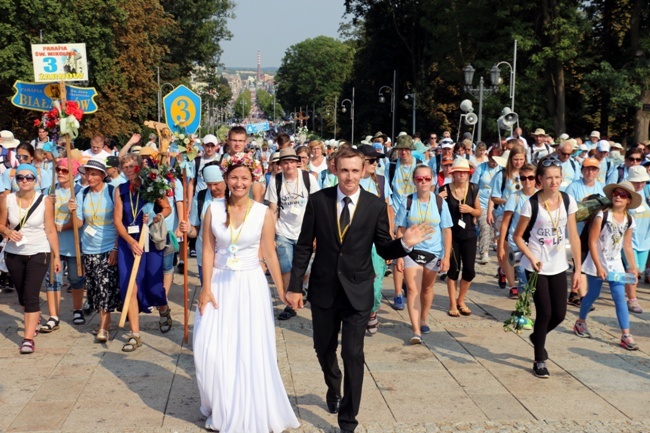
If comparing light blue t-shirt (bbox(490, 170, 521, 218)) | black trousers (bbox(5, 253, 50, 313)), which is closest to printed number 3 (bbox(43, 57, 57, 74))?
black trousers (bbox(5, 253, 50, 313))

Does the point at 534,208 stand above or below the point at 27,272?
above

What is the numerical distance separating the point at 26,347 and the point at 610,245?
19.3 feet

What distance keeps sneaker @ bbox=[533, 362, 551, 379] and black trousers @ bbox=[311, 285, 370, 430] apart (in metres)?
2.09

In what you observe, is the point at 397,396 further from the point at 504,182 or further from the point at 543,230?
the point at 504,182

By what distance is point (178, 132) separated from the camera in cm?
803

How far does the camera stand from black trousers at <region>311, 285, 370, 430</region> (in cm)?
514

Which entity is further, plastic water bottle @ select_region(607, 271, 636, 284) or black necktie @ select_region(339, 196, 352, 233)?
plastic water bottle @ select_region(607, 271, 636, 284)

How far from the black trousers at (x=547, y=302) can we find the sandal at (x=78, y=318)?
195 inches

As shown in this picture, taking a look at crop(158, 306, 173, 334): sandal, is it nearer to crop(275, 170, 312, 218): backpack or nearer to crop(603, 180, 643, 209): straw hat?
crop(275, 170, 312, 218): backpack

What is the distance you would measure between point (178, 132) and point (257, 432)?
152 inches

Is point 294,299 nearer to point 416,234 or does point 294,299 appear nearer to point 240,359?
point 240,359

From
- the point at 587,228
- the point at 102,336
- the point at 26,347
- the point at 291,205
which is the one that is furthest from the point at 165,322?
the point at 587,228

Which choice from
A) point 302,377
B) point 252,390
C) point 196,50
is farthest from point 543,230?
point 196,50

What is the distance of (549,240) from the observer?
262 inches
